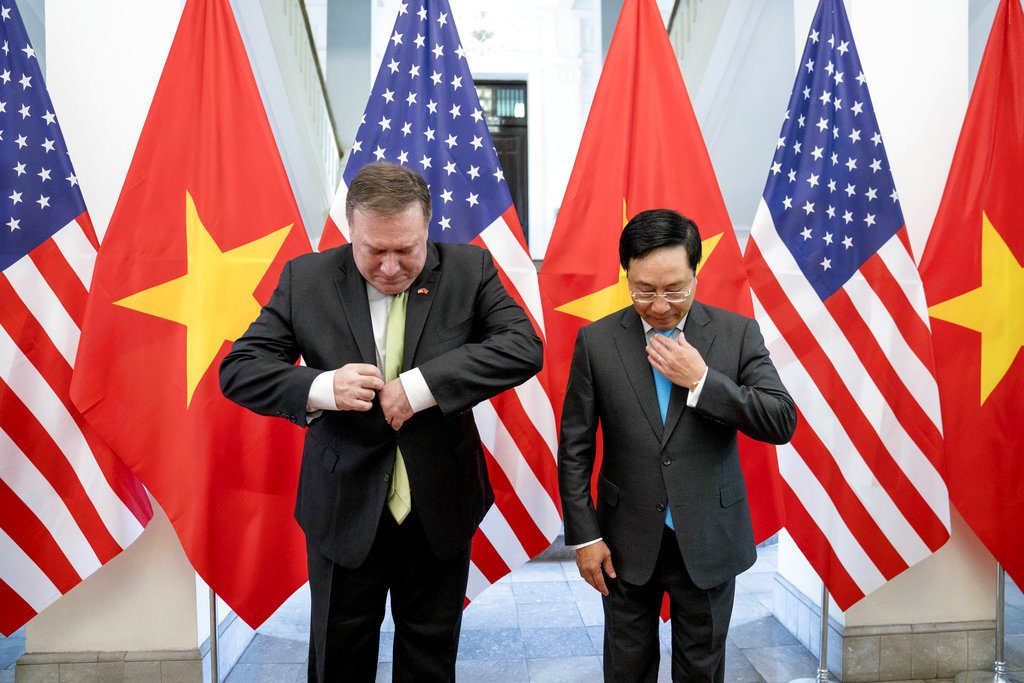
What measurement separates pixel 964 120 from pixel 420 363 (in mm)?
2216

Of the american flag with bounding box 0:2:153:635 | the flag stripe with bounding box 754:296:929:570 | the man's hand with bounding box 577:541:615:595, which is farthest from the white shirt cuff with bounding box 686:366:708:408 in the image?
the american flag with bounding box 0:2:153:635

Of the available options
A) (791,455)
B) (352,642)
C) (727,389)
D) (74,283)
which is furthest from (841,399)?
(74,283)

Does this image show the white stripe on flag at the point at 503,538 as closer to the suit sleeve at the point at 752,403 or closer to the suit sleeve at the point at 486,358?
the suit sleeve at the point at 486,358

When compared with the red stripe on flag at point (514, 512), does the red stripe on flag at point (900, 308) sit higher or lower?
higher

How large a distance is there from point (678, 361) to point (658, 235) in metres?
0.30

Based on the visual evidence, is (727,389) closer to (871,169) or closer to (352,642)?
(352,642)

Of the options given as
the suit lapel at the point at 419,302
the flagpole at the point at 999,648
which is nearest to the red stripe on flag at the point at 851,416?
the flagpole at the point at 999,648

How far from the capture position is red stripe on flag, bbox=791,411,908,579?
2434 millimetres

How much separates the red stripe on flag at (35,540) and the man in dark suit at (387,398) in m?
1.11

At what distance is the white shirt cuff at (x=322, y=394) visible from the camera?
1.46 meters

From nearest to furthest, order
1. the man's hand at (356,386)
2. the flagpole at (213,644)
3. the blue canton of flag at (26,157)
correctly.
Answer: the man's hand at (356,386) → the blue canton of flag at (26,157) → the flagpole at (213,644)

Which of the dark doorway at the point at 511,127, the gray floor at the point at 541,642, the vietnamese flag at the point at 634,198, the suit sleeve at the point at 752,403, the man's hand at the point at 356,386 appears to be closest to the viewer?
the man's hand at the point at 356,386

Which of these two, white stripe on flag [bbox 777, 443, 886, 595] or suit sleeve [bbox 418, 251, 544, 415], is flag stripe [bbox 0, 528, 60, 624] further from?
white stripe on flag [bbox 777, 443, 886, 595]

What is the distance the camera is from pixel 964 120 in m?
2.48
